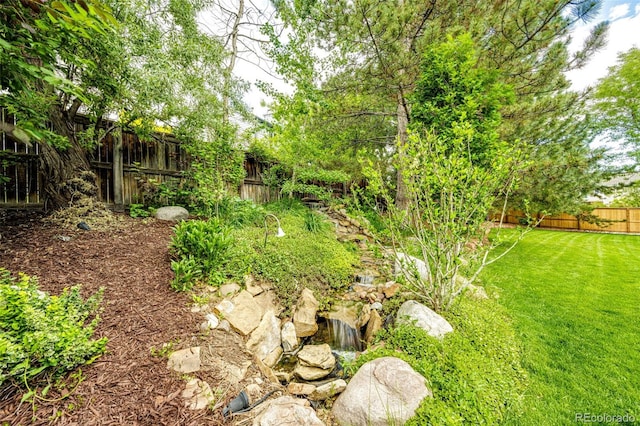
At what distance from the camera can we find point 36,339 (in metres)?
1.46

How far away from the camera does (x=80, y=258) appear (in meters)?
2.75

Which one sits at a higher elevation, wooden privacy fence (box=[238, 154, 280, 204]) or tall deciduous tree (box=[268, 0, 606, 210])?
tall deciduous tree (box=[268, 0, 606, 210])

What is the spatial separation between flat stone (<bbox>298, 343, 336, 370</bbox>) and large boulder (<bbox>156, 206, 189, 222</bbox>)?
3.41 m

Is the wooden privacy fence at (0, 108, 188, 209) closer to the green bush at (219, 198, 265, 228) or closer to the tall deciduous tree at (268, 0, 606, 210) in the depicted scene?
the green bush at (219, 198, 265, 228)

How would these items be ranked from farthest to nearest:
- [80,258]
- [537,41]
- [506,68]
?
[506,68], [537,41], [80,258]

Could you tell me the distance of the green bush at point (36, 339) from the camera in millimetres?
1403

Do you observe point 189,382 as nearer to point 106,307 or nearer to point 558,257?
point 106,307

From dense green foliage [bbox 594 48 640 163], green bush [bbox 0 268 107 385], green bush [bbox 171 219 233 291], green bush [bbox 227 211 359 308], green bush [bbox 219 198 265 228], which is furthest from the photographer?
dense green foliage [bbox 594 48 640 163]

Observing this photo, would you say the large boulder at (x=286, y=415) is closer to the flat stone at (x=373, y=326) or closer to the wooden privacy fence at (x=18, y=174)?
the flat stone at (x=373, y=326)

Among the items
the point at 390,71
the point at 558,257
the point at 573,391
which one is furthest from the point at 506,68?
the point at 573,391

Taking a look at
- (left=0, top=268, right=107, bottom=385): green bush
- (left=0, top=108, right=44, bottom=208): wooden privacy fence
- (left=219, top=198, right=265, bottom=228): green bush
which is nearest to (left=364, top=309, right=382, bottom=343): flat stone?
(left=0, top=268, right=107, bottom=385): green bush

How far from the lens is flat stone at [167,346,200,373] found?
1.89 meters

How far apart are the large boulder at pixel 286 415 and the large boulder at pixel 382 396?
0.99 feet

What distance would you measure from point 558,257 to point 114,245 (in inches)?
363
